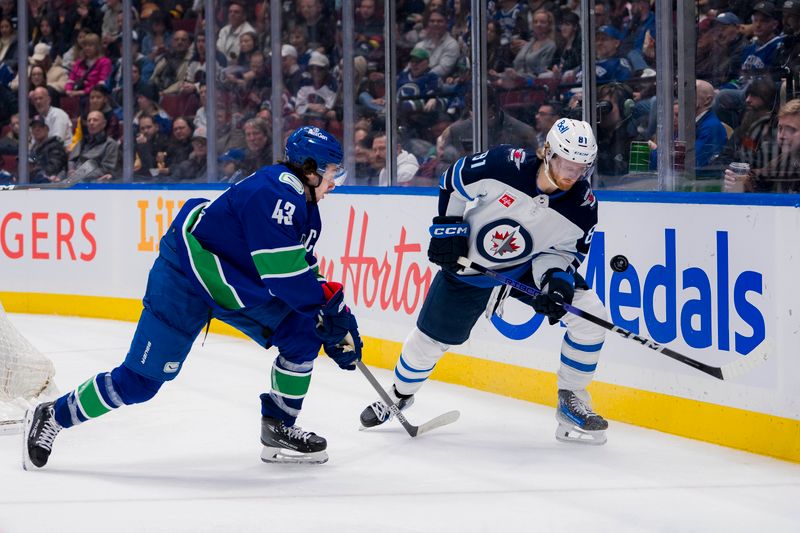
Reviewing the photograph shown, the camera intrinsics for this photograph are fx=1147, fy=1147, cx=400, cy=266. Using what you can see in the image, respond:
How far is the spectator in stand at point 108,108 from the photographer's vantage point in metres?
7.61

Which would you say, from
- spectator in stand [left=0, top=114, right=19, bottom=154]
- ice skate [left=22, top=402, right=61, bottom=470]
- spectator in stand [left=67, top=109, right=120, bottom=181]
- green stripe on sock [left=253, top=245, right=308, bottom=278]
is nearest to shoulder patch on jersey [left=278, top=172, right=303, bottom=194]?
green stripe on sock [left=253, top=245, right=308, bottom=278]

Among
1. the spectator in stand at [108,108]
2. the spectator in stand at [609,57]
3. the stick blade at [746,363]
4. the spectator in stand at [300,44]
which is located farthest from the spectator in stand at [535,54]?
the spectator in stand at [108,108]

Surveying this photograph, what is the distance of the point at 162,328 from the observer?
10.1ft

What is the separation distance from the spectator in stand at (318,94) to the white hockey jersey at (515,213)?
110 inches

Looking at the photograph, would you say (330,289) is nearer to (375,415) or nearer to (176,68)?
(375,415)

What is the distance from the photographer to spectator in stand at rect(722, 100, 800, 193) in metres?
3.71

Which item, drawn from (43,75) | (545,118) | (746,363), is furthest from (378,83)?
(746,363)

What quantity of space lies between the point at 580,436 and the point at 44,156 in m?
5.32

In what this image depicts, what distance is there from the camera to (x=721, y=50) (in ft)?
13.8

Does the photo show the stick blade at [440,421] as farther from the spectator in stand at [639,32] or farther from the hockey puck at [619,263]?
the spectator in stand at [639,32]

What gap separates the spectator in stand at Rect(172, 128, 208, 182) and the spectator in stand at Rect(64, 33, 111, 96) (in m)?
1.04

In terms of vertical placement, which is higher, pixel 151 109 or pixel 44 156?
pixel 151 109

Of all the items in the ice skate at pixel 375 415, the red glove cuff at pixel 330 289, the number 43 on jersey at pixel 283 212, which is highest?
the number 43 on jersey at pixel 283 212

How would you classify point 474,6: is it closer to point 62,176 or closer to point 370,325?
point 370,325
